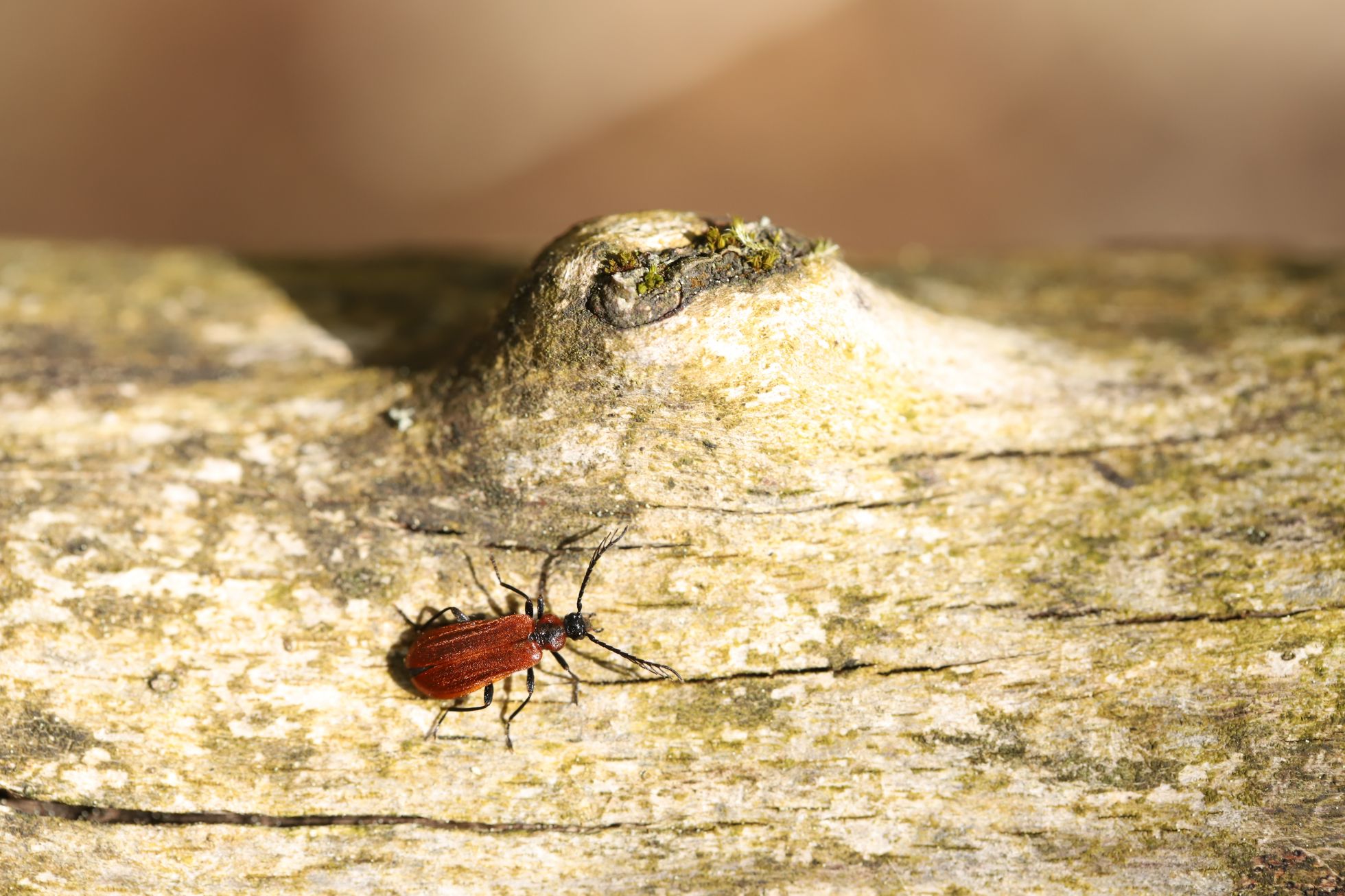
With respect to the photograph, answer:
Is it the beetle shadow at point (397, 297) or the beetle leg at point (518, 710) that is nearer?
the beetle leg at point (518, 710)

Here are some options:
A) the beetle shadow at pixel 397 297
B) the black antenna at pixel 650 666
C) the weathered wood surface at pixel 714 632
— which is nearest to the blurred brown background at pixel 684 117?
the beetle shadow at pixel 397 297

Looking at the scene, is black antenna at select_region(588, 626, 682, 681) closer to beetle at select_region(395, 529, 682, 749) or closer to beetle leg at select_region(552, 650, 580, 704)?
beetle at select_region(395, 529, 682, 749)

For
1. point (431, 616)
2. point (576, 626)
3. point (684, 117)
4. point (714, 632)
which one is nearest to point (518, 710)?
point (576, 626)

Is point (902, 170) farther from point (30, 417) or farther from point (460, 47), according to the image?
point (30, 417)

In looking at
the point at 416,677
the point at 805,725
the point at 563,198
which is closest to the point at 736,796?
the point at 805,725

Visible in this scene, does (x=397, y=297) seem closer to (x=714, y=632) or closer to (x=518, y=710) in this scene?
(x=518, y=710)

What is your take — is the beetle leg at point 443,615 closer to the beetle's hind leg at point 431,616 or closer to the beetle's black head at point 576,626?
the beetle's hind leg at point 431,616

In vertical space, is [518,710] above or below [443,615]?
below
